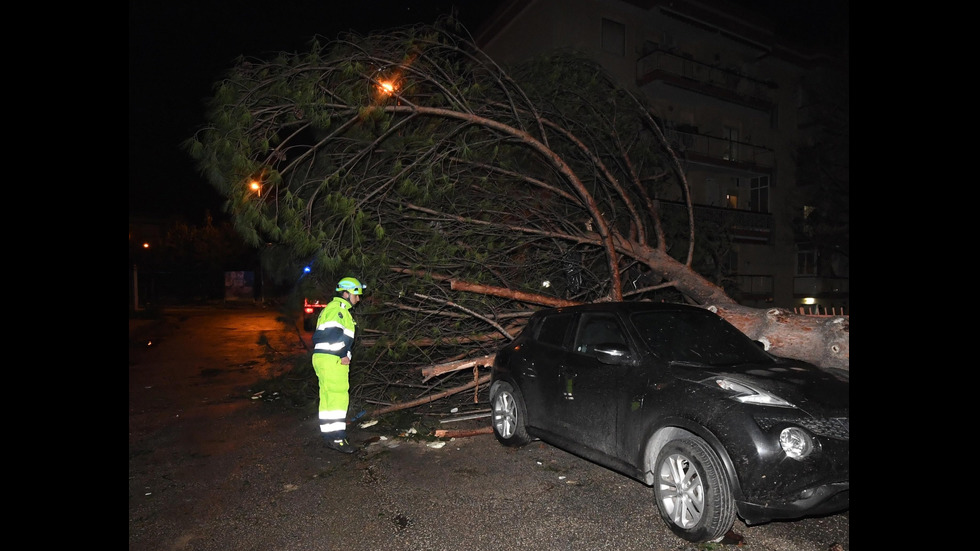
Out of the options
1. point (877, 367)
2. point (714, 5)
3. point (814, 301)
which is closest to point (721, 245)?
point (877, 367)

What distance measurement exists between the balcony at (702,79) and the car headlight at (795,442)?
62.0 ft

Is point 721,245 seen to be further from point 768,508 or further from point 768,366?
point 768,508

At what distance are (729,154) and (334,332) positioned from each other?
21.9 m

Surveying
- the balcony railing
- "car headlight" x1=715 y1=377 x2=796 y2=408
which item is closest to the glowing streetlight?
"car headlight" x1=715 y1=377 x2=796 y2=408

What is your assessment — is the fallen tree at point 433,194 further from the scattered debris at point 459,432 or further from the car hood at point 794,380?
the car hood at point 794,380

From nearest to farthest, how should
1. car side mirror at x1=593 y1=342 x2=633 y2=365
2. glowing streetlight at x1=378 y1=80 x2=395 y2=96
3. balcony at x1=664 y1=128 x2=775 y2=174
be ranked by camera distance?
car side mirror at x1=593 y1=342 x2=633 y2=365
glowing streetlight at x1=378 y1=80 x2=395 y2=96
balcony at x1=664 y1=128 x2=775 y2=174

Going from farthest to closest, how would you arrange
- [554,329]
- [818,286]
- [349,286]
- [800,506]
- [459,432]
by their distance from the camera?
[818,286] → [459,432] → [349,286] → [554,329] → [800,506]

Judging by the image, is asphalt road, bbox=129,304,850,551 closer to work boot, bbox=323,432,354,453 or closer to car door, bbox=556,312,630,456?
work boot, bbox=323,432,354,453

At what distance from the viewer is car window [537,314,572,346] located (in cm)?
532

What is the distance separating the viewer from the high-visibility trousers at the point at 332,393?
5.93 metres

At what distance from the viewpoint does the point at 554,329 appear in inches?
217

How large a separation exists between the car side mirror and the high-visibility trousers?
122 inches

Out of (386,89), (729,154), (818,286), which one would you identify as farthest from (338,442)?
(818,286)

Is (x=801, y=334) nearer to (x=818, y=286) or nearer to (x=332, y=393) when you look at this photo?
(x=332, y=393)
